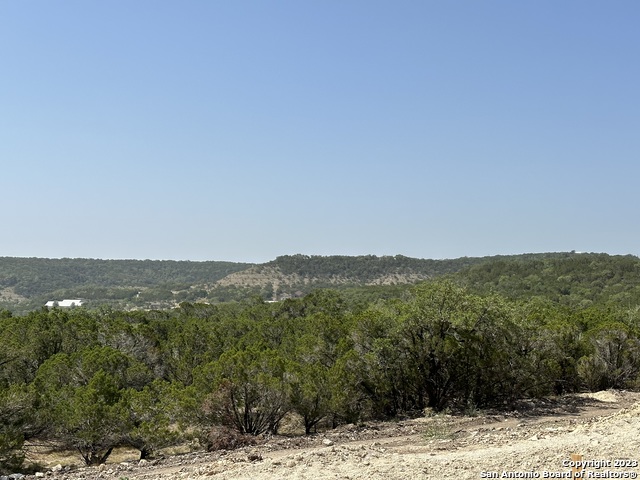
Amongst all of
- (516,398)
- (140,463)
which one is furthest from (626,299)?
(140,463)

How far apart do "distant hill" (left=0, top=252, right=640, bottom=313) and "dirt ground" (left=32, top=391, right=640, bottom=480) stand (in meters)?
55.3

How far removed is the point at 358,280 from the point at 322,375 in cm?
15587

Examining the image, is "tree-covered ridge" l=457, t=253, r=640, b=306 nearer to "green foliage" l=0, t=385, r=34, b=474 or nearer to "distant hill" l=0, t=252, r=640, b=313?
"distant hill" l=0, t=252, r=640, b=313

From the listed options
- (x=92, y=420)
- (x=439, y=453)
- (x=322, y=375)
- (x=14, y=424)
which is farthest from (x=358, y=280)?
(x=439, y=453)

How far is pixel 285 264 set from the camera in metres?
184

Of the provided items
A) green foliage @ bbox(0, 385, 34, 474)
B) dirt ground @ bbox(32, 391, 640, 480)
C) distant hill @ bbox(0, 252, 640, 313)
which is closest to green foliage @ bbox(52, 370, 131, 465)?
green foliage @ bbox(0, 385, 34, 474)

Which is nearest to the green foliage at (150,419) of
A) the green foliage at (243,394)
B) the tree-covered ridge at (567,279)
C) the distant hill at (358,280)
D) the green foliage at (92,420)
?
the green foliage at (92,420)

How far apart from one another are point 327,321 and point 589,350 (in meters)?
13.0

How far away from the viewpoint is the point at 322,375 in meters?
20.1

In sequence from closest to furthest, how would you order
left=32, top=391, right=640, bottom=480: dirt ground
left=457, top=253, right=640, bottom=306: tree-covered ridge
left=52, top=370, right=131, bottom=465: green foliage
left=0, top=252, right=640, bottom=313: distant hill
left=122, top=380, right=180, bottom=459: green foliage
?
left=32, top=391, right=640, bottom=480: dirt ground < left=122, top=380, right=180, bottom=459: green foliage < left=52, top=370, right=131, bottom=465: green foliage < left=457, top=253, right=640, bottom=306: tree-covered ridge < left=0, top=252, right=640, bottom=313: distant hill

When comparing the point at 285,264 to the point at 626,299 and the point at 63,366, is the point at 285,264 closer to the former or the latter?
the point at 626,299

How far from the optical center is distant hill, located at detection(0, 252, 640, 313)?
87.1 m

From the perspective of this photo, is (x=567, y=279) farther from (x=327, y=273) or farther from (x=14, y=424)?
(x=327, y=273)

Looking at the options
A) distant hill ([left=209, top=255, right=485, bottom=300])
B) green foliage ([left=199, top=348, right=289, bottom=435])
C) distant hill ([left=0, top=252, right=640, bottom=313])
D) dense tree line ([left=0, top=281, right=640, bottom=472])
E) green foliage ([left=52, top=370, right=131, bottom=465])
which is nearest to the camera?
green foliage ([left=52, top=370, right=131, bottom=465])
